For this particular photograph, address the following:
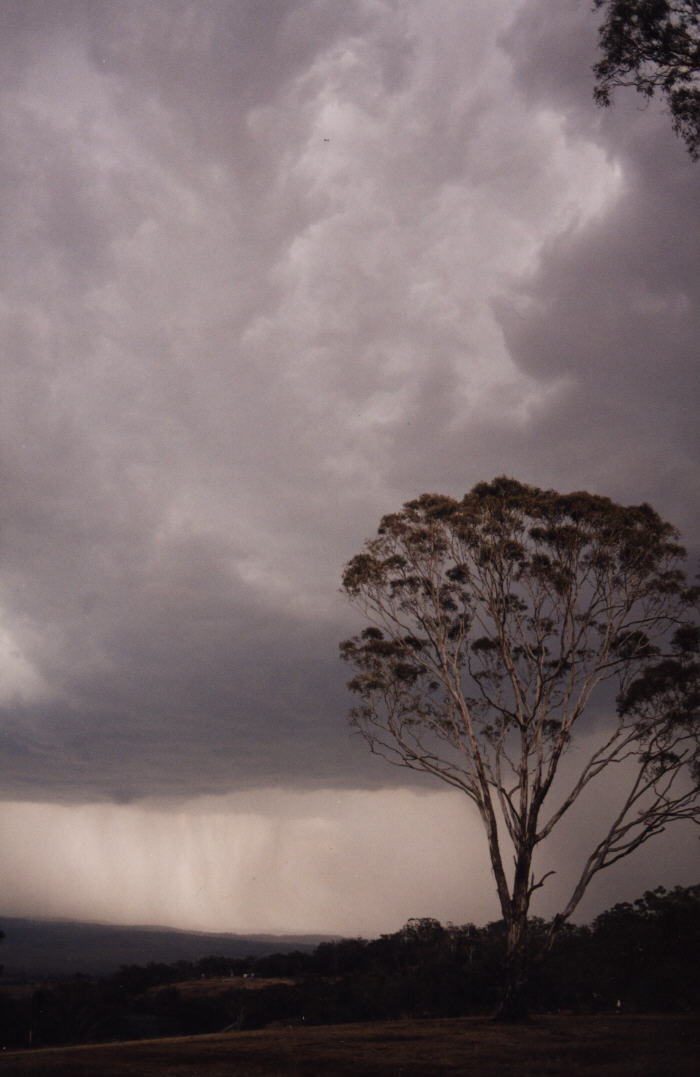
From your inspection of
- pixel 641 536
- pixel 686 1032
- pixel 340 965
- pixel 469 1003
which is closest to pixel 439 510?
pixel 641 536

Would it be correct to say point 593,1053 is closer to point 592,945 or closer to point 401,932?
point 592,945

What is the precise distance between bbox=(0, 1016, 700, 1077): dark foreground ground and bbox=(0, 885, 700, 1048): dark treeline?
761cm

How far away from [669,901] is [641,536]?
24.5 meters

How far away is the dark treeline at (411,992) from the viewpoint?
2894 centimetres

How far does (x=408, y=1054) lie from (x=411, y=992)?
19681 millimetres

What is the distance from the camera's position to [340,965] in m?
43.4

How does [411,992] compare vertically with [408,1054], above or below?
below

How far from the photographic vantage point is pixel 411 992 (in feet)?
103

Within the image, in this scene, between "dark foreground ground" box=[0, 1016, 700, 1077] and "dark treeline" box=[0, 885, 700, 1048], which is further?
"dark treeline" box=[0, 885, 700, 1048]

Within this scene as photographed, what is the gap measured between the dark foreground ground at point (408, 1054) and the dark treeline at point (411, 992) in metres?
7.61

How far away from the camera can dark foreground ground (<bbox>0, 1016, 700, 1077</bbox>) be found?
11.5 meters

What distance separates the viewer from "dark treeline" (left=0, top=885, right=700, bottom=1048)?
2894cm

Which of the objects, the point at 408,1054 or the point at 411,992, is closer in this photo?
the point at 408,1054

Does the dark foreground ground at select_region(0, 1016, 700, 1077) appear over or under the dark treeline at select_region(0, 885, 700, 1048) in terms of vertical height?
over
